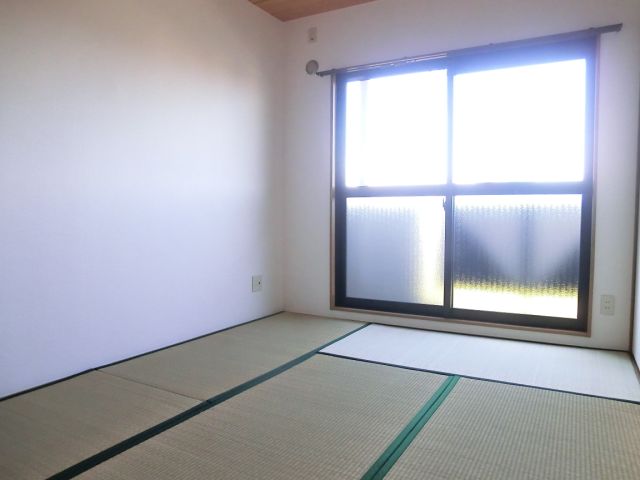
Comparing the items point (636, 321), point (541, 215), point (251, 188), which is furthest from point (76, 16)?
point (636, 321)

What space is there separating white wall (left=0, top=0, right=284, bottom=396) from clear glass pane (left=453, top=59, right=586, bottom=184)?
4.87 feet

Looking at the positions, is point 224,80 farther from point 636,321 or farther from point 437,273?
point 636,321

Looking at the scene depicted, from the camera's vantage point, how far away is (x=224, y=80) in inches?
127

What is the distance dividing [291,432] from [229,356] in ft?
3.26

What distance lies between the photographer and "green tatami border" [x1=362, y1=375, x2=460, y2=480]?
1493mm

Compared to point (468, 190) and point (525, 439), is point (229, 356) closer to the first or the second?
point (525, 439)

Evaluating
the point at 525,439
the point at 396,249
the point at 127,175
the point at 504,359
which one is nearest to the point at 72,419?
the point at 127,175

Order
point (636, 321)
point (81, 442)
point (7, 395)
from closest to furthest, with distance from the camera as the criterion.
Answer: point (81, 442), point (7, 395), point (636, 321)

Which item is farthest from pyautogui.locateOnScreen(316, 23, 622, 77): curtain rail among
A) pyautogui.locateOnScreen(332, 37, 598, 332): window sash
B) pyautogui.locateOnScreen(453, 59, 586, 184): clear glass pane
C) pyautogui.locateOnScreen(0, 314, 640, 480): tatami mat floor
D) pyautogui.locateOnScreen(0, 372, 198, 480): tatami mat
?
pyautogui.locateOnScreen(0, 372, 198, 480): tatami mat

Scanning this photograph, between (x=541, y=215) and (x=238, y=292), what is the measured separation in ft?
6.95

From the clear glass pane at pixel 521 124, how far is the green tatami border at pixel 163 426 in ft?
5.77

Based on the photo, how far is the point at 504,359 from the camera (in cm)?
262

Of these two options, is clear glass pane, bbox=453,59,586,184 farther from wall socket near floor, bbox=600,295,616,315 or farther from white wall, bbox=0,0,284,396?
white wall, bbox=0,0,284,396

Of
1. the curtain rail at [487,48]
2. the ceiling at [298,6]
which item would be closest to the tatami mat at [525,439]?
the curtain rail at [487,48]
